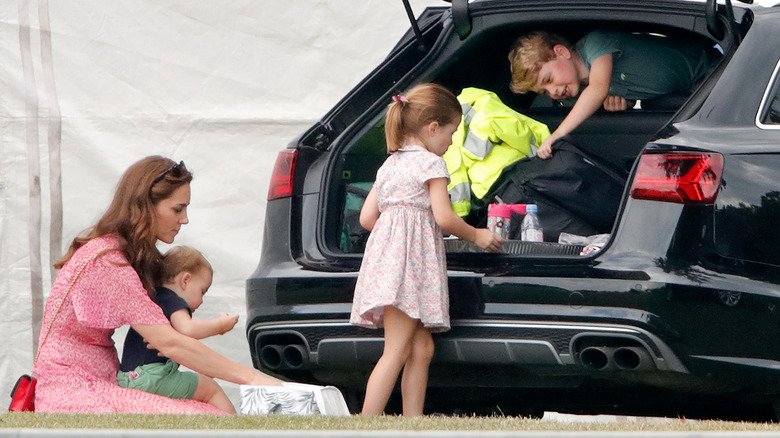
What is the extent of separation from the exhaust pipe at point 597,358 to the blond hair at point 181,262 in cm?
137

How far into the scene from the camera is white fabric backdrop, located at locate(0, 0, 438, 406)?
693 centimetres

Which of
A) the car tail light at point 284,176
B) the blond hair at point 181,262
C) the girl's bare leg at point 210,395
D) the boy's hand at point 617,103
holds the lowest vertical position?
the girl's bare leg at point 210,395

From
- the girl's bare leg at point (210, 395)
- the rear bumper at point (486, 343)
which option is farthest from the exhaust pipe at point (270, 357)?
the girl's bare leg at point (210, 395)

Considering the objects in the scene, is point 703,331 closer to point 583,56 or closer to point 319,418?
point 319,418

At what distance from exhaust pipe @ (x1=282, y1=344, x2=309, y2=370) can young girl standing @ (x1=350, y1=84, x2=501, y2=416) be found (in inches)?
9.6

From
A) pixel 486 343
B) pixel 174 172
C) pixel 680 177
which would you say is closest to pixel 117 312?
pixel 174 172

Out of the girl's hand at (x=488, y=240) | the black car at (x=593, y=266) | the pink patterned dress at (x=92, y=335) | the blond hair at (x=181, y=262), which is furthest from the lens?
the blond hair at (x=181, y=262)

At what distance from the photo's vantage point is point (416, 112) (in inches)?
174

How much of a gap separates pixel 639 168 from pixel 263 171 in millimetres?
3416

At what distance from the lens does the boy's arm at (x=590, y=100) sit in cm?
473

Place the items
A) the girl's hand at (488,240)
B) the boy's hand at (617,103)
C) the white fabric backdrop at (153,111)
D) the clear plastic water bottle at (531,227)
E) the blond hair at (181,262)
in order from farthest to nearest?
the white fabric backdrop at (153,111), the boy's hand at (617,103), the clear plastic water bottle at (531,227), the blond hair at (181,262), the girl's hand at (488,240)

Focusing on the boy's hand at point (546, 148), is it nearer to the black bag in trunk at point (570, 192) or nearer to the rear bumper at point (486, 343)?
the black bag in trunk at point (570, 192)

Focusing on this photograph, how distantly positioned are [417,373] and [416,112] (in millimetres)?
868

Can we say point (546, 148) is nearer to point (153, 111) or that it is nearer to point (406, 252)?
point (406, 252)
